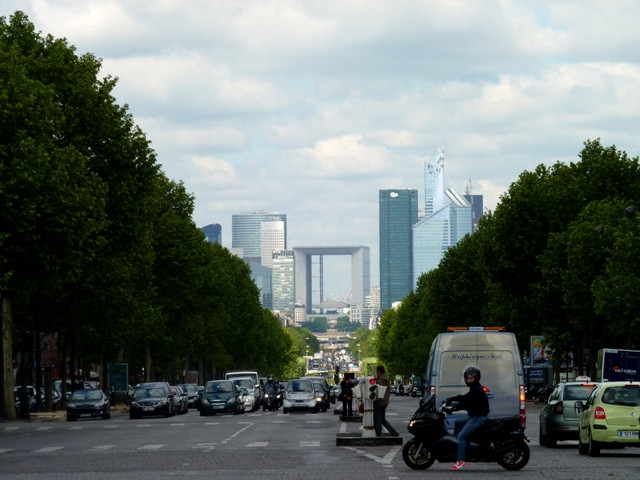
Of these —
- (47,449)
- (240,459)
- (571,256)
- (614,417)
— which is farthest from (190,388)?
(614,417)

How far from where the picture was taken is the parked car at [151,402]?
69.2m

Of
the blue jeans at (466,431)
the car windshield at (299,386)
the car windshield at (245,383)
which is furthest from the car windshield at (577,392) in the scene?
the car windshield at (245,383)

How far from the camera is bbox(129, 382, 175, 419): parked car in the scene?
69.2 m

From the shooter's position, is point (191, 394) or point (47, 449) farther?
point (191, 394)

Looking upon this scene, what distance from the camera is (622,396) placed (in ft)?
100

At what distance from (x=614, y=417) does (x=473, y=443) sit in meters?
6.00

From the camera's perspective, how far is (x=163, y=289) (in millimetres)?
92938

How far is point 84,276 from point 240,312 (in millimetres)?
82207

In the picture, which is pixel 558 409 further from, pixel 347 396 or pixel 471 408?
pixel 347 396

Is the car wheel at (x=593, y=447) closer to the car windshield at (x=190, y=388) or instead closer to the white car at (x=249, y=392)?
the white car at (x=249, y=392)

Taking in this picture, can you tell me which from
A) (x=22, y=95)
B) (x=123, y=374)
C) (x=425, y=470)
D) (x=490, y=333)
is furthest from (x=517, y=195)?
(x=425, y=470)

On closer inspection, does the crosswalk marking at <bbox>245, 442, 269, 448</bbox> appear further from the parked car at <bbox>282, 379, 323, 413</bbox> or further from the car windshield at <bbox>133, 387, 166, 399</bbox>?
the parked car at <bbox>282, 379, 323, 413</bbox>

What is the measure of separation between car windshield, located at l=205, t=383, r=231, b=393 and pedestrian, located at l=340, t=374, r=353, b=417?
13.9 m

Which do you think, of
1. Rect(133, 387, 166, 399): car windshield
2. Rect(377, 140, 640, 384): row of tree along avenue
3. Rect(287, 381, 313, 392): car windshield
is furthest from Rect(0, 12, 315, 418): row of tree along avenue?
Rect(377, 140, 640, 384): row of tree along avenue
